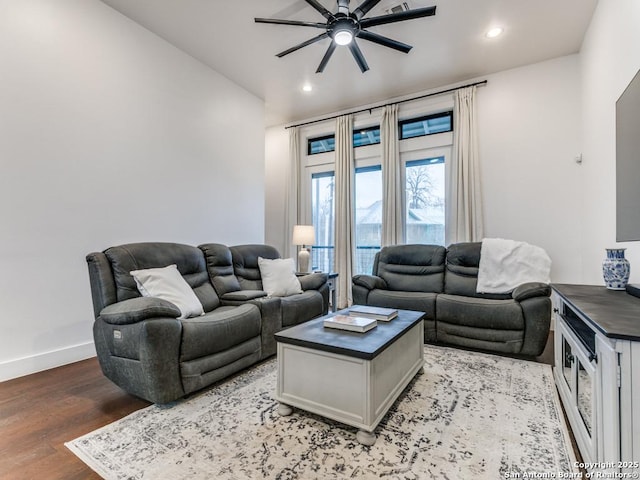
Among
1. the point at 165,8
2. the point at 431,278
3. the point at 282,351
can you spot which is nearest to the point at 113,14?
the point at 165,8

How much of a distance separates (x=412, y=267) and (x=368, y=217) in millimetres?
1340

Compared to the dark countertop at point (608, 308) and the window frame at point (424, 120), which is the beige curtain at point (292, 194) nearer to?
the window frame at point (424, 120)

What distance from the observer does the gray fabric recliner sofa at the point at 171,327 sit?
1841 mm

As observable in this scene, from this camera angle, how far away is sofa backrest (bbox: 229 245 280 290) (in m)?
3.35

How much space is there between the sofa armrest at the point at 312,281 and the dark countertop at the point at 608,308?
2102 mm

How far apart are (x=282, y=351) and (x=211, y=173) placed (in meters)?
2.86

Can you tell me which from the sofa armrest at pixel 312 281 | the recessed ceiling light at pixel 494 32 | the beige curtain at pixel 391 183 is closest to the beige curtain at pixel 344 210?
the beige curtain at pixel 391 183

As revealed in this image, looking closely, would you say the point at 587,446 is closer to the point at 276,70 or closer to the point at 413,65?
the point at 413,65

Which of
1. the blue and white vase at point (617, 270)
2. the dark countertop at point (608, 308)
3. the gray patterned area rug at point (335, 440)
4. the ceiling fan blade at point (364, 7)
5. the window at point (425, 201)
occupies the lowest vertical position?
the gray patterned area rug at point (335, 440)

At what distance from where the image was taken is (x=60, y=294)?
264cm

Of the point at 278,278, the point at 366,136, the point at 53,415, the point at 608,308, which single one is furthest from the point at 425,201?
the point at 53,415

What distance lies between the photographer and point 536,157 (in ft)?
12.4

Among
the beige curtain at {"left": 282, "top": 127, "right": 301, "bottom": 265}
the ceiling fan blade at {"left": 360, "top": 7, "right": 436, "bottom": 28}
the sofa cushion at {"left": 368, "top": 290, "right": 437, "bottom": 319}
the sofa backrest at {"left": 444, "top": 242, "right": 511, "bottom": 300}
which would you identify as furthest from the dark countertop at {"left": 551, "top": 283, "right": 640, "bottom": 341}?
the beige curtain at {"left": 282, "top": 127, "right": 301, "bottom": 265}

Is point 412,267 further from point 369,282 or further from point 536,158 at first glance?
point 536,158
